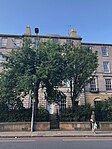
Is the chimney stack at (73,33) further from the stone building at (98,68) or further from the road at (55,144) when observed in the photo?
the road at (55,144)

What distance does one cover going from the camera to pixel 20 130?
54.9 ft

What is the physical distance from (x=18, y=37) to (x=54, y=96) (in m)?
18.8

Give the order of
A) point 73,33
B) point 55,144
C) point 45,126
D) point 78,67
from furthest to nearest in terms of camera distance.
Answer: point 73,33 < point 78,67 < point 45,126 < point 55,144

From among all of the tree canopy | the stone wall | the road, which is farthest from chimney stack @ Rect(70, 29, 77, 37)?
the road

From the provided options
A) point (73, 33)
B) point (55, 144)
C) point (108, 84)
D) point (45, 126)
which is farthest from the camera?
point (73, 33)

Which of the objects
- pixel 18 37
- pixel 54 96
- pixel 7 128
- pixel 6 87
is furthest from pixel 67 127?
pixel 18 37

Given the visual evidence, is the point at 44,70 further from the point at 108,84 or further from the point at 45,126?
the point at 108,84

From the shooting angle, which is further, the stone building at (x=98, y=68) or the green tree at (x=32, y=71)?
the stone building at (x=98, y=68)

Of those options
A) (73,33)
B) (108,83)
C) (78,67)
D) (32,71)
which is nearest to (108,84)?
(108,83)

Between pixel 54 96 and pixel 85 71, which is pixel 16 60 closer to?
pixel 54 96

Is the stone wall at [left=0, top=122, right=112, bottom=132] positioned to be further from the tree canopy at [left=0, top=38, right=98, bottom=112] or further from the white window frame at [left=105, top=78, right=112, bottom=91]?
the white window frame at [left=105, top=78, right=112, bottom=91]

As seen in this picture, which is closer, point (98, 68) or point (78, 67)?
point (78, 67)

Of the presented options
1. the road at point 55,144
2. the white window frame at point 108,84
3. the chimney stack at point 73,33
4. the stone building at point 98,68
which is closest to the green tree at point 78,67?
the road at point 55,144

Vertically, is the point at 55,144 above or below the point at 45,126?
above
